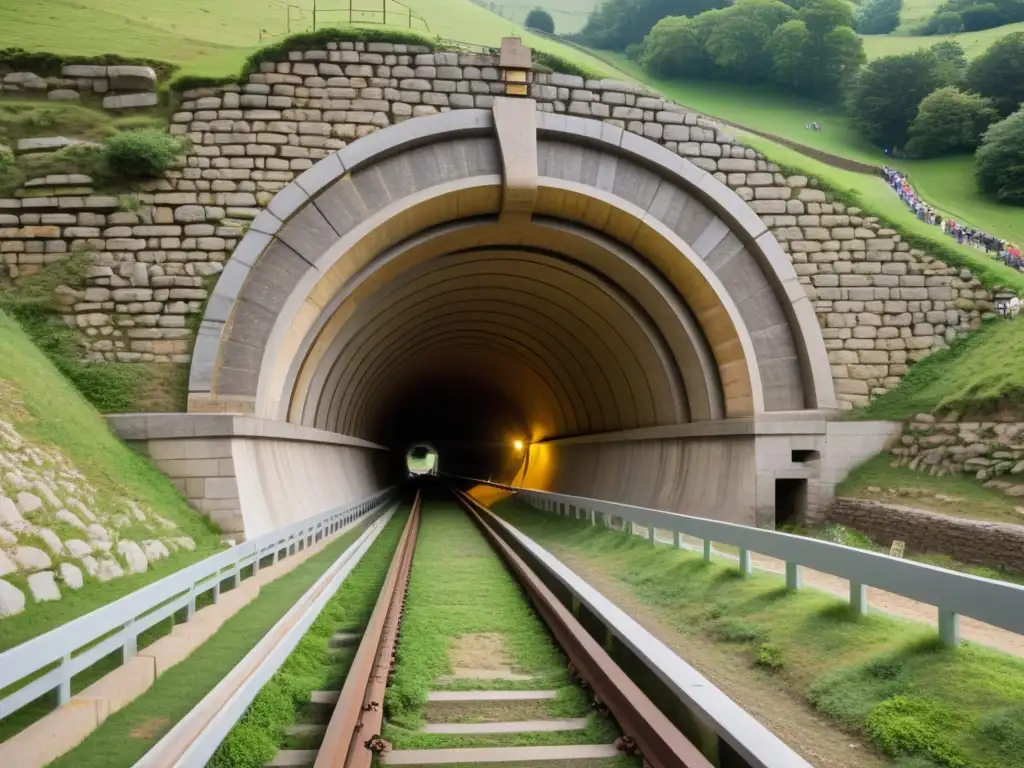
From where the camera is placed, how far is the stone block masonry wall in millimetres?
11234

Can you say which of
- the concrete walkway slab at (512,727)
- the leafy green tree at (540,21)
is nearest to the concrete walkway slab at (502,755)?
the concrete walkway slab at (512,727)

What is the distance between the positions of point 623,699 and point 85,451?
6994 millimetres

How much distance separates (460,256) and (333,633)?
10.6m

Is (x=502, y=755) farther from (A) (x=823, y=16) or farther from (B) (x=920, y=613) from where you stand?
(A) (x=823, y=16)

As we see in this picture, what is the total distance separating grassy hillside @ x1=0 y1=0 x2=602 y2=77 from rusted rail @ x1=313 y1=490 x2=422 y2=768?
9.62 meters

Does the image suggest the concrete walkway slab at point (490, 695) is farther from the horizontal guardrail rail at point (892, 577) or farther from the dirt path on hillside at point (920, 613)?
the dirt path on hillside at point (920, 613)

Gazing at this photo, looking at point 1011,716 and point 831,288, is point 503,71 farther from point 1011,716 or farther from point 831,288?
point 1011,716

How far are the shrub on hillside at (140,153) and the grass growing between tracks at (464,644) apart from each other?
7.07 meters

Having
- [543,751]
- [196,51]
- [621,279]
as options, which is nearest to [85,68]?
[196,51]

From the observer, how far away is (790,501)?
13.2 m

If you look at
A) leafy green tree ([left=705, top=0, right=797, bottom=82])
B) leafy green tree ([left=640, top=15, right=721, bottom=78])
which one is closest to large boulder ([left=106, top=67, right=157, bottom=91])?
leafy green tree ([left=705, top=0, right=797, bottom=82])

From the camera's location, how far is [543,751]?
4.08 metres

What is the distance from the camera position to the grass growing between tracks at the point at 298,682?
3.93 metres

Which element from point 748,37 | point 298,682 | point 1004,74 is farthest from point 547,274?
point 748,37
